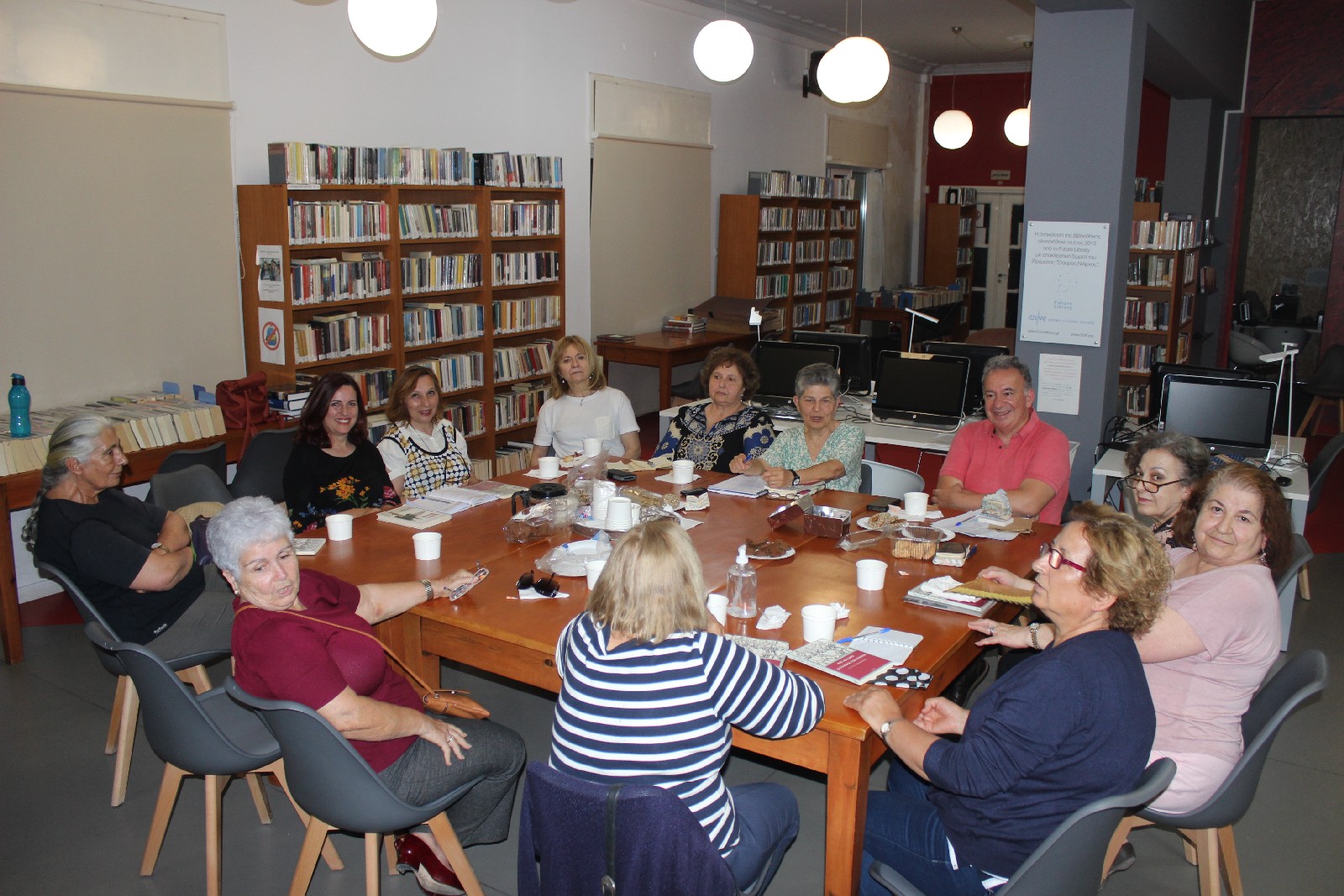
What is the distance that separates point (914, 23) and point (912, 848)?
9941 mm

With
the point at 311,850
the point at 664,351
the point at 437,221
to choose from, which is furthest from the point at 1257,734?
the point at 664,351

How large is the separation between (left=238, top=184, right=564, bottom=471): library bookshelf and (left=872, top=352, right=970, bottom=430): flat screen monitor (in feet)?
9.33

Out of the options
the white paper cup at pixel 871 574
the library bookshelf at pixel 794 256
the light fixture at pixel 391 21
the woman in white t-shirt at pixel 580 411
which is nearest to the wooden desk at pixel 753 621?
the white paper cup at pixel 871 574

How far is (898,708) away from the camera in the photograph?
7.96 ft

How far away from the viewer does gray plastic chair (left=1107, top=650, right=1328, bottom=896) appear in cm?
245

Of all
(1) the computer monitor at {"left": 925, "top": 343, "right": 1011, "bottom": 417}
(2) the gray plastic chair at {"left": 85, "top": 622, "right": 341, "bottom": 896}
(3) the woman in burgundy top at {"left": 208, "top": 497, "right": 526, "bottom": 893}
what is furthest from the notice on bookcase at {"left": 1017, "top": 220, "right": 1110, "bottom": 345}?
(2) the gray plastic chair at {"left": 85, "top": 622, "right": 341, "bottom": 896}

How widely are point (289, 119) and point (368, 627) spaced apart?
4.32 metres

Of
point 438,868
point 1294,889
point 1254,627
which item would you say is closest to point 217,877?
point 438,868

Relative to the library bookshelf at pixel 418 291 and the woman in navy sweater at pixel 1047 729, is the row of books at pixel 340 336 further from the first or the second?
the woman in navy sweater at pixel 1047 729

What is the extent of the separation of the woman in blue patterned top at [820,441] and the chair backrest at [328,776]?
7.46 ft

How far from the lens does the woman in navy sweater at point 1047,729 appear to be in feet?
6.91

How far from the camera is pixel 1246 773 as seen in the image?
100 inches

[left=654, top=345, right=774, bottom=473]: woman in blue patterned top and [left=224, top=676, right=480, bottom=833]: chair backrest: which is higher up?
[left=654, top=345, right=774, bottom=473]: woman in blue patterned top

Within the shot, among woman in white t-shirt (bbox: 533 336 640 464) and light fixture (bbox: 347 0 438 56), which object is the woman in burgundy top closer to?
woman in white t-shirt (bbox: 533 336 640 464)
